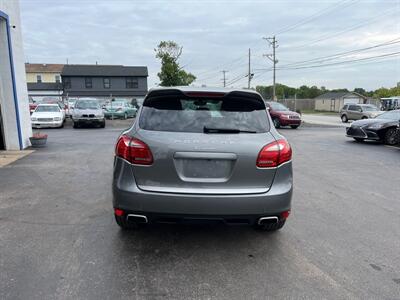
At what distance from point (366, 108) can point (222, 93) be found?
89.1ft

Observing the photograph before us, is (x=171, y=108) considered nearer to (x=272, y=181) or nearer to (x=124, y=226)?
(x=272, y=181)

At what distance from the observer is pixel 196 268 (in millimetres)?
2959

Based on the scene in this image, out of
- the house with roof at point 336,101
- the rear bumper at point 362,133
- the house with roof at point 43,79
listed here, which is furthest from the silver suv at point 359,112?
the house with roof at point 43,79

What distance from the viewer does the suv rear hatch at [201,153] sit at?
112 inches

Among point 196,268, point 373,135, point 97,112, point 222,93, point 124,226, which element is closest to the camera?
point 196,268

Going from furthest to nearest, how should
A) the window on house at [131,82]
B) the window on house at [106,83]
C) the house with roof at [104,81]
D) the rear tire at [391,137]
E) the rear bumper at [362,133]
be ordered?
the window on house at [131,82] → the window on house at [106,83] → the house with roof at [104,81] → the rear bumper at [362,133] → the rear tire at [391,137]

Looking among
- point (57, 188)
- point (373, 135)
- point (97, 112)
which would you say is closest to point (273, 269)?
point (57, 188)

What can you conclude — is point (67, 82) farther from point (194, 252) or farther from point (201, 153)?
point (201, 153)

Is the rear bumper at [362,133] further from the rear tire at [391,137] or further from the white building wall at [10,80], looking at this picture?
the white building wall at [10,80]

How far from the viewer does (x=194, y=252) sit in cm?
326

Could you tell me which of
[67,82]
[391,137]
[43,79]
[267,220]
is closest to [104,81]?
[67,82]

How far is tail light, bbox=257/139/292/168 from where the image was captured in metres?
2.94

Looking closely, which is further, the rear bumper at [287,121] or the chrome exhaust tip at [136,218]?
the rear bumper at [287,121]

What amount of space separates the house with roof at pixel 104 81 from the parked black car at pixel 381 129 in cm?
3663
